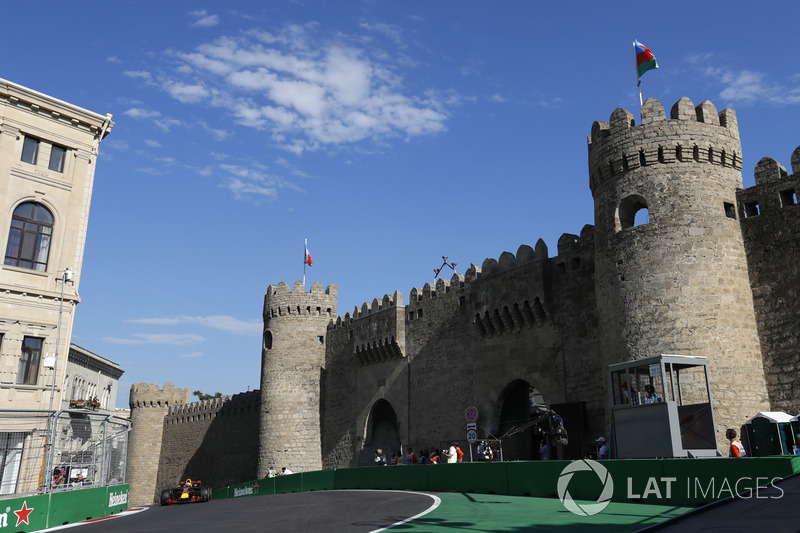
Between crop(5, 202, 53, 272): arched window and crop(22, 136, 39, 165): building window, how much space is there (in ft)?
4.35

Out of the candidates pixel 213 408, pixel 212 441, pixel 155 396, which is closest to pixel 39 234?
pixel 213 408

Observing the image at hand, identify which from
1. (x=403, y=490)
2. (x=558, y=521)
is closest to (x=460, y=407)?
(x=403, y=490)

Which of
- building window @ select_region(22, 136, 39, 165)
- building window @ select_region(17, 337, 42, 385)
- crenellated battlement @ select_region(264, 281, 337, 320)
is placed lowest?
building window @ select_region(17, 337, 42, 385)

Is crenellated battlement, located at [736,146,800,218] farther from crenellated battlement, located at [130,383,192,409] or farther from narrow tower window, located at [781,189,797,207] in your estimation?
A: crenellated battlement, located at [130,383,192,409]

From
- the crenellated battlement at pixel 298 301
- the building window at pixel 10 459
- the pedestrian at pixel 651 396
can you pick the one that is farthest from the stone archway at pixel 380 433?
the building window at pixel 10 459

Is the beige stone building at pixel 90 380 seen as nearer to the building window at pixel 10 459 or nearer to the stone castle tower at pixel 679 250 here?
the building window at pixel 10 459

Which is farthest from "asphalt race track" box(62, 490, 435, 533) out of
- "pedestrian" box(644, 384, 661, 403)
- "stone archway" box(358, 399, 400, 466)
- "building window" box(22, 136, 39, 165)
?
"stone archway" box(358, 399, 400, 466)

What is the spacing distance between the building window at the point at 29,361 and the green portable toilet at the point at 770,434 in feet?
60.5

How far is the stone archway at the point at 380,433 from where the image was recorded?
98.3ft

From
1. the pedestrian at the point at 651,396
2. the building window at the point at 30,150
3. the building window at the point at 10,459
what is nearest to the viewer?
the building window at the point at 10,459

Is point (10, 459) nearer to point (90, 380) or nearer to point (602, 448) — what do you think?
point (602, 448)

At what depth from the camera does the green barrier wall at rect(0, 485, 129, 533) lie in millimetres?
12782

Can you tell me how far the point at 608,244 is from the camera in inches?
752

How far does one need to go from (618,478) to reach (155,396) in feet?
129
